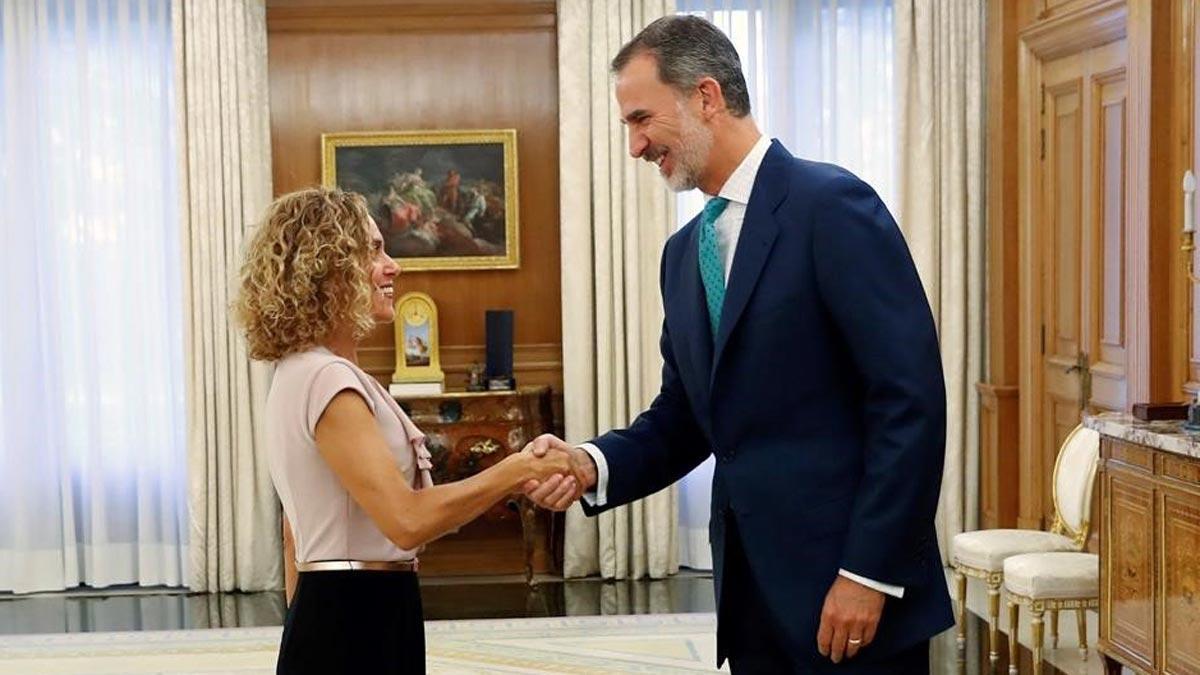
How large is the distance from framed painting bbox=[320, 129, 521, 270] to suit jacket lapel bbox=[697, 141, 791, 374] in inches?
205

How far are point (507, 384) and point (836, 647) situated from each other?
5113 millimetres

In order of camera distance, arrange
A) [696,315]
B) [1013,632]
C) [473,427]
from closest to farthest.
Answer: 1. [696,315]
2. [1013,632]
3. [473,427]

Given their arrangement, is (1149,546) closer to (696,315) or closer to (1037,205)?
(696,315)

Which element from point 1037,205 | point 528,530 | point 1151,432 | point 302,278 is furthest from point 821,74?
point 302,278

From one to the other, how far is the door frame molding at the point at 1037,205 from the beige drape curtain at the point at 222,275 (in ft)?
11.9

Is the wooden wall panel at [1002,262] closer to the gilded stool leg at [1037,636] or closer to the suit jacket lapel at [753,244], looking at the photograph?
the gilded stool leg at [1037,636]

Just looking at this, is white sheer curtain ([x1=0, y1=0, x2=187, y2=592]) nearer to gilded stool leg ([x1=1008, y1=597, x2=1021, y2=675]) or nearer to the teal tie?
gilded stool leg ([x1=1008, y1=597, x2=1021, y2=675])

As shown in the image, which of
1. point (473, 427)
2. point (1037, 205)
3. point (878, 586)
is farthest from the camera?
point (473, 427)

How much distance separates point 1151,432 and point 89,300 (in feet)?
17.1

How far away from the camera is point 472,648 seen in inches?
246

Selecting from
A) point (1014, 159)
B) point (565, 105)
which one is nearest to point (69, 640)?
point (565, 105)

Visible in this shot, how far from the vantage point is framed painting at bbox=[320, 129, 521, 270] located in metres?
7.67

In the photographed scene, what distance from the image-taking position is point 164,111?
7.60m

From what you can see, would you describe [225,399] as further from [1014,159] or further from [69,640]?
[1014,159]
